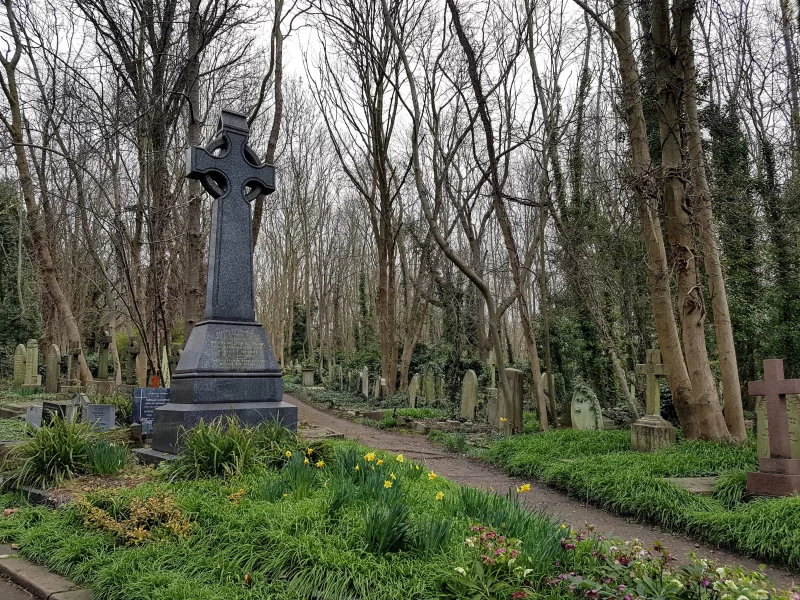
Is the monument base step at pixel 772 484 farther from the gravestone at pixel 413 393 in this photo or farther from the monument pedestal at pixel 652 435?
the gravestone at pixel 413 393

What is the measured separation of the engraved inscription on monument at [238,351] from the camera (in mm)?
6758

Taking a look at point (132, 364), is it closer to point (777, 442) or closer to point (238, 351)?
point (238, 351)

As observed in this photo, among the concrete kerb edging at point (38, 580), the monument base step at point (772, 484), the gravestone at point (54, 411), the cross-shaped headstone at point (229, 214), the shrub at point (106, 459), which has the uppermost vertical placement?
the cross-shaped headstone at point (229, 214)

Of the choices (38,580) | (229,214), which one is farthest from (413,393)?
(38,580)

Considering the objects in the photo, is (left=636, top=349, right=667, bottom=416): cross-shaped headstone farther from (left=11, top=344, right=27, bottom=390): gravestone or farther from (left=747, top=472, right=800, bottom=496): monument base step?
(left=11, top=344, right=27, bottom=390): gravestone

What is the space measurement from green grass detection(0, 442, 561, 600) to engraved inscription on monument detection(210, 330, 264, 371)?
2221 millimetres

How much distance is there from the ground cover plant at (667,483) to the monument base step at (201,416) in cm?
330

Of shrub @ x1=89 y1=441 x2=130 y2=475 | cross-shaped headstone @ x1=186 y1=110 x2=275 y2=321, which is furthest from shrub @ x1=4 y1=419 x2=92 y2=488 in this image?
cross-shaped headstone @ x1=186 y1=110 x2=275 y2=321

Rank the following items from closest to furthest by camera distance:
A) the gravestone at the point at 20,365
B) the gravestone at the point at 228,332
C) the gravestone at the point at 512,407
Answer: the gravestone at the point at 228,332, the gravestone at the point at 512,407, the gravestone at the point at 20,365

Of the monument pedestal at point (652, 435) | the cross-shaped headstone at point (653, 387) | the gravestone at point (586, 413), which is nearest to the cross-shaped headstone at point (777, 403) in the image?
the monument pedestal at point (652, 435)

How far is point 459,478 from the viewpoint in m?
7.36

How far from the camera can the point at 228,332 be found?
6.97 m

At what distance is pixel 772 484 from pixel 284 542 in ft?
14.9

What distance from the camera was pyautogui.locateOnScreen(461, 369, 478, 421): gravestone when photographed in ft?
42.2
